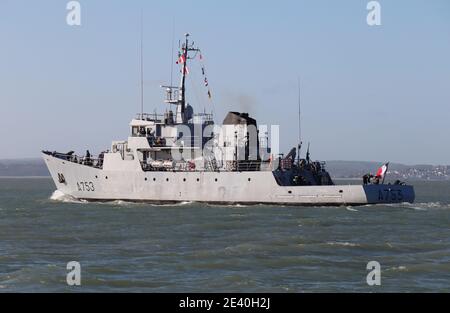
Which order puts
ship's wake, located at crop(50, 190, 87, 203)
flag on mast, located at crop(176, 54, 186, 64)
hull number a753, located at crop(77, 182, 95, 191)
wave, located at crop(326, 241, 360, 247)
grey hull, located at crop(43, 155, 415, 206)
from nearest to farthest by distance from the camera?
1. wave, located at crop(326, 241, 360, 247)
2. grey hull, located at crop(43, 155, 415, 206)
3. hull number a753, located at crop(77, 182, 95, 191)
4. flag on mast, located at crop(176, 54, 186, 64)
5. ship's wake, located at crop(50, 190, 87, 203)

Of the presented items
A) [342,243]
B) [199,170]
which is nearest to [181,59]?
[199,170]

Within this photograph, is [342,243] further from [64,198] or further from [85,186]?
[64,198]

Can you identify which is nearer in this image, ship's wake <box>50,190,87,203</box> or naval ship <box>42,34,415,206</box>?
naval ship <box>42,34,415,206</box>

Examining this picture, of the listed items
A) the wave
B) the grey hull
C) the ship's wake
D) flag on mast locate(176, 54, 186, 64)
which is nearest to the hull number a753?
the grey hull

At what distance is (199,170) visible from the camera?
136 feet

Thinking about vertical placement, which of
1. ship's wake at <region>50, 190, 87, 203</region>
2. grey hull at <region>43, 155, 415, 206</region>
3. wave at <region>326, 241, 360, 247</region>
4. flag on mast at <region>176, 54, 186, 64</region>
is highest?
flag on mast at <region>176, 54, 186, 64</region>

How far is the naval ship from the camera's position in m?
39.7

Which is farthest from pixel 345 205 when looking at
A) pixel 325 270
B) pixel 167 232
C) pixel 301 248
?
pixel 325 270

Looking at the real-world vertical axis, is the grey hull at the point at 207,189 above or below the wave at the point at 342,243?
above

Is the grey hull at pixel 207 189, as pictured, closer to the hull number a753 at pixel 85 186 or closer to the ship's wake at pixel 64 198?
the hull number a753 at pixel 85 186

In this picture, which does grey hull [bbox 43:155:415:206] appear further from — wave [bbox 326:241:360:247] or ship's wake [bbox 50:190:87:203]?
wave [bbox 326:241:360:247]

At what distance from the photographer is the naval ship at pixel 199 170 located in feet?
130

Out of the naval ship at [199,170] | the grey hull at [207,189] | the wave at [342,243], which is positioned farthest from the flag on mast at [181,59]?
the wave at [342,243]

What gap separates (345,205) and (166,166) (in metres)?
10.3
